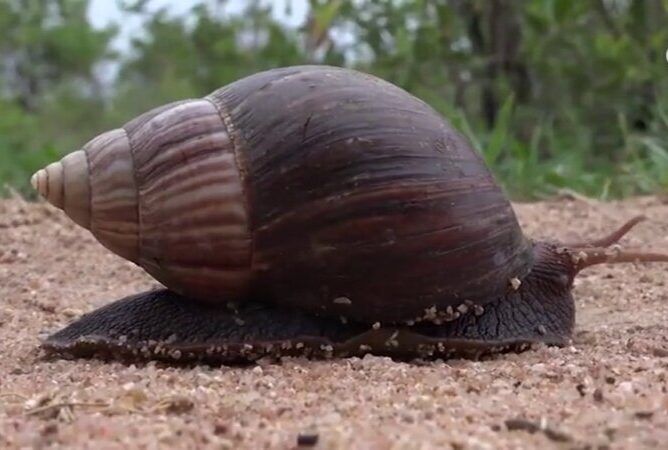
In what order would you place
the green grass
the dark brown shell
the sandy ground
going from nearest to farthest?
the sandy ground < the dark brown shell < the green grass

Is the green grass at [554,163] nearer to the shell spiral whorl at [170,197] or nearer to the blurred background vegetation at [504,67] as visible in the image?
the blurred background vegetation at [504,67]

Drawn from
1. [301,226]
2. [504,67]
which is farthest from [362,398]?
[504,67]

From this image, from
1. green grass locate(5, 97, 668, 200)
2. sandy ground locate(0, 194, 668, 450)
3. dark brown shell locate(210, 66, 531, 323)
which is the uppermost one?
dark brown shell locate(210, 66, 531, 323)

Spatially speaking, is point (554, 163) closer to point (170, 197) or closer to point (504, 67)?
point (504, 67)

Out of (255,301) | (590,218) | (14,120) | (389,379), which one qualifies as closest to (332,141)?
(255,301)

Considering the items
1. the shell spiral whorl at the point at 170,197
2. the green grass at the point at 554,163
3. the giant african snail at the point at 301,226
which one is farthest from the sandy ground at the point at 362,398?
the green grass at the point at 554,163

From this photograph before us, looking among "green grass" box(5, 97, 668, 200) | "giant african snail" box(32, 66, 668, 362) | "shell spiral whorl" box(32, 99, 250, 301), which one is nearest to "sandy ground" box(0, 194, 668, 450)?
"giant african snail" box(32, 66, 668, 362)

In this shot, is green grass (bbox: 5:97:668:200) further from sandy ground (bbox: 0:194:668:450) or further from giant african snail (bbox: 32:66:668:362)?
giant african snail (bbox: 32:66:668:362)
